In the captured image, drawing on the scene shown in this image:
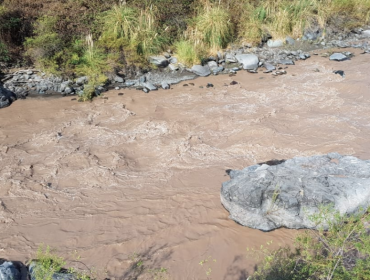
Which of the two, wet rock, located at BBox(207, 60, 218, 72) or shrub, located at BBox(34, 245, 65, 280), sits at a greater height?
wet rock, located at BBox(207, 60, 218, 72)

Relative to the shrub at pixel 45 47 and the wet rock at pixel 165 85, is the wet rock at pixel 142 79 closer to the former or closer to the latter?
the wet rock at pixel 165 85

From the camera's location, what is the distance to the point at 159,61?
902cm

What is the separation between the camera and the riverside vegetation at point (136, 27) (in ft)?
28.0

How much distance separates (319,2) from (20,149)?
10401 millimetres

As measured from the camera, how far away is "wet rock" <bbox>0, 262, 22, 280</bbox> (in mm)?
3416

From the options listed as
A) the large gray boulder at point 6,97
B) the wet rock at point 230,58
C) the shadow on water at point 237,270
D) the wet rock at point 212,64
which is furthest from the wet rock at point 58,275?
the wet rock at point 230,58

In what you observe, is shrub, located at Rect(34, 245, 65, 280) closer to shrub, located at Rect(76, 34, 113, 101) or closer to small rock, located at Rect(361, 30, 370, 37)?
shrub, located at Rect(76, 34, 113, 101)

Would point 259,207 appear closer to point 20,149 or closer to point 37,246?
point 37,246

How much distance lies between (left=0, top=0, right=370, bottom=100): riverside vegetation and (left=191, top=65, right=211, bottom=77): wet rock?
0.78ft

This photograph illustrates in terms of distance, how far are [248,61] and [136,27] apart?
333cm

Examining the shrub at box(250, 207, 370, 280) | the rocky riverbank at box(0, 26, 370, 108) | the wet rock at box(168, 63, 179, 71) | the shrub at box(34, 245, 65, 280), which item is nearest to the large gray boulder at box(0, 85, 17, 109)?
the rocky riverbank at box(0, 26, 370, 108)

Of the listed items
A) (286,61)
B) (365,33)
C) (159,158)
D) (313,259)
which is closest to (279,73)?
(286,61)

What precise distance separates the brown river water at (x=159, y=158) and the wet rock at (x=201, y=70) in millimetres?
335

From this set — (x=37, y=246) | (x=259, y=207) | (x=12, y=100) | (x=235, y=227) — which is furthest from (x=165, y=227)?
(x=12, y=100)
